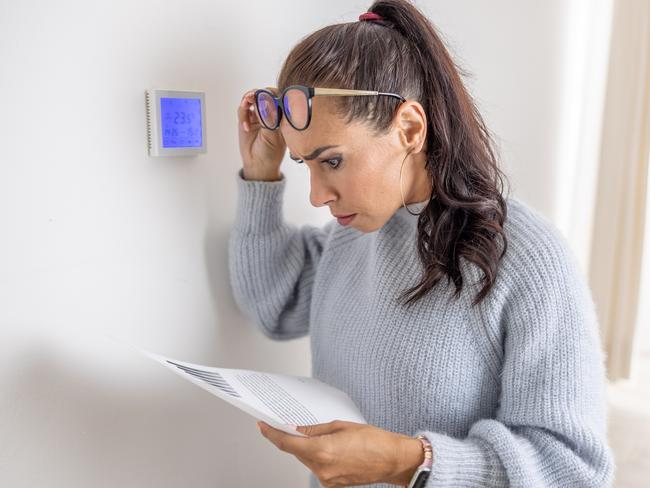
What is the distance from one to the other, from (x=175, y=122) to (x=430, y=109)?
1.27ft

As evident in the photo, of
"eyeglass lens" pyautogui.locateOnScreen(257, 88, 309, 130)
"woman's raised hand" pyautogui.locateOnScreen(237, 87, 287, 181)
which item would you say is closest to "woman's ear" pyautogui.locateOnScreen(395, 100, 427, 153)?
"eyeglass lens" pyautogui.locateOnScreen(257, 88, 309, 130)

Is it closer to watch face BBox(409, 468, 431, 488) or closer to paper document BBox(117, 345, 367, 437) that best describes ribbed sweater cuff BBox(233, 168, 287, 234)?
paper document BBox(117, 345, 367, 437)

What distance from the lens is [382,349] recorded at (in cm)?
97

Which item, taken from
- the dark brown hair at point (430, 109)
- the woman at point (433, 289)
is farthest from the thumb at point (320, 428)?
the dark brown hair at point (430, 109)

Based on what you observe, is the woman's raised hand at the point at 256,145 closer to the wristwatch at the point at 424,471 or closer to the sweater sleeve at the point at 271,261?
the sweater sleeve at the point at 271,261

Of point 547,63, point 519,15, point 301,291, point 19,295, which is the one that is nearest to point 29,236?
point 19,295

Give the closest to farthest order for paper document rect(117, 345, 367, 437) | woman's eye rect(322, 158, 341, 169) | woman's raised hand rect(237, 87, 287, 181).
Answer: 1. paper document rect(117, 345, 367, 437)
2. woman's eye rect(322, 158, 341, 169)
3. woman's raised hand rect(237, 87, 287, 181)

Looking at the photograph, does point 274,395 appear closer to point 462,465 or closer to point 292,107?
point 462,465

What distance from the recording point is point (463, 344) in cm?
92

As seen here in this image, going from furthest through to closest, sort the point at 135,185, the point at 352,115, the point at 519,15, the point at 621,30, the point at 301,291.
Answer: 1. the point at 621,30
2. the point at 519,15
3. the point at 301,291
4. the point at 135,185
5. the point at 352,115

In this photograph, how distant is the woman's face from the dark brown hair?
0.06ft

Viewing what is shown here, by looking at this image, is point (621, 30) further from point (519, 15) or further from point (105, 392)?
point (105, 392)

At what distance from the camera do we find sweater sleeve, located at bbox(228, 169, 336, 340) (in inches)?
42.0

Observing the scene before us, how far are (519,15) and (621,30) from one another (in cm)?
67
